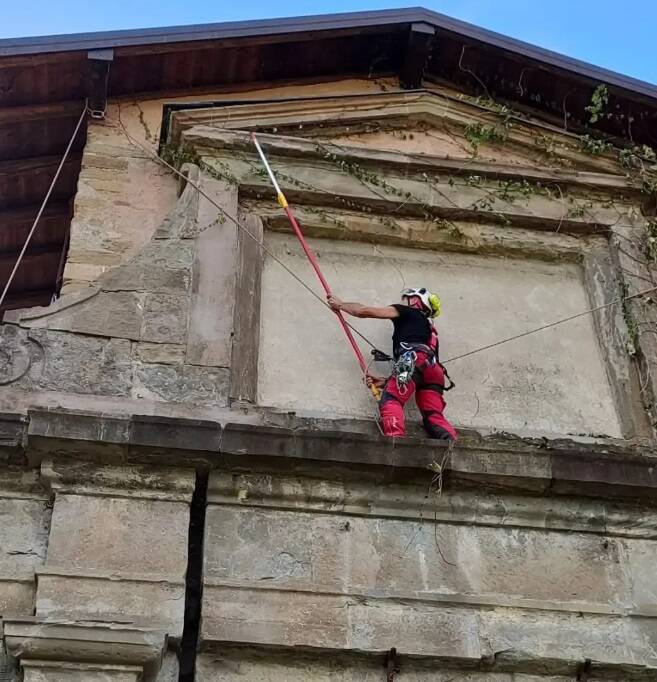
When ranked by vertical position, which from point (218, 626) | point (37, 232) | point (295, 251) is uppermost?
point (37, 232)

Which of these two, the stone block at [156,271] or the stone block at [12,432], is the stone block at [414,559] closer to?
the stone block at [12,432]

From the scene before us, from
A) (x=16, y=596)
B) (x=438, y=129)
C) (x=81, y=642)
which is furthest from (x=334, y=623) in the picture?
(x=438, y=129)

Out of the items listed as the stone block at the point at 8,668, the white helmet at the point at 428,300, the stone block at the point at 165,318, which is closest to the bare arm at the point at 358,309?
the white helmet at the point at 428,300

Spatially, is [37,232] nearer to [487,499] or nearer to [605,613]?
[487,499]

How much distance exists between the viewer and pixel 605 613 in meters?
5.73

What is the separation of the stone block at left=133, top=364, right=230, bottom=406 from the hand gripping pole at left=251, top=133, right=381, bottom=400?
0.75m

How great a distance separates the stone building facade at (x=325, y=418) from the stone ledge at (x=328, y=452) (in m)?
0.01

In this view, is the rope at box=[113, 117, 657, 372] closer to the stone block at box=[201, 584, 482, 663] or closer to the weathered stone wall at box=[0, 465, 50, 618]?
the stone block at box=[201, 584, 482, 663]

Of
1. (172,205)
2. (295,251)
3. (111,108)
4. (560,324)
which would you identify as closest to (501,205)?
(560,324)

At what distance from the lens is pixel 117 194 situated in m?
7.62

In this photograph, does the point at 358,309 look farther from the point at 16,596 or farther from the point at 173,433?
the point at 16,596

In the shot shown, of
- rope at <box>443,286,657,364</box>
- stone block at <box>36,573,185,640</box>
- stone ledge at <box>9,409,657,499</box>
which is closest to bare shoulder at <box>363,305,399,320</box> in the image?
rope at <box>443,286,657,364</box>

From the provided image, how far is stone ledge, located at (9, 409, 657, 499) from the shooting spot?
Result: 564 centimetres

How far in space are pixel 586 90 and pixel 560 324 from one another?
2304mm
